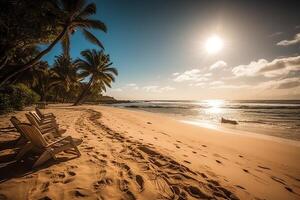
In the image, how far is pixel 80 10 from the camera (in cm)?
1270

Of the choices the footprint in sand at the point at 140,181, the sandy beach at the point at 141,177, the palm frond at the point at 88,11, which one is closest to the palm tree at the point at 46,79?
the palm frond at the point at 88,11

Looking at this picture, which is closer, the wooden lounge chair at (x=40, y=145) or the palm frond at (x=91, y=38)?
the wooden lounge chair at (x=40, y=145)

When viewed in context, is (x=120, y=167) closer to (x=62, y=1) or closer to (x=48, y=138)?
(x=48, y=138)

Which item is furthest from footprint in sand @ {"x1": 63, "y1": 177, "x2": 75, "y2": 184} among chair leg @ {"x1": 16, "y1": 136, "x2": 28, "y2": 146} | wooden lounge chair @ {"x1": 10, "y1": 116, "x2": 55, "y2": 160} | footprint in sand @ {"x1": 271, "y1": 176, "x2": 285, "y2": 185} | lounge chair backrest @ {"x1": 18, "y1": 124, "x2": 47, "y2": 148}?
footprint in sand @ {"x1": 271, "y1": 176, "x2": 285, "y2": 185}

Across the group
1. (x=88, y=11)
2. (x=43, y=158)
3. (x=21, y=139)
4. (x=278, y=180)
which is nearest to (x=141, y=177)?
(x=43, y=158)

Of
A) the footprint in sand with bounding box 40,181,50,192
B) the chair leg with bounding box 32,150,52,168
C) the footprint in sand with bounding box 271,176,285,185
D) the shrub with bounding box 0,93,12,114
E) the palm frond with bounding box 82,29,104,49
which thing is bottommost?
the footprint in sand with bounding box 271,176,285,185

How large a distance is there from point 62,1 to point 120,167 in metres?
13.9

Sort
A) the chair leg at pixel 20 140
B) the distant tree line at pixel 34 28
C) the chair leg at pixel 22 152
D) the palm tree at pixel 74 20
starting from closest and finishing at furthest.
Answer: the chair leg at pixel 22 152 < the chair leg at pixel 20 140 < the distant tree line at pixel 34 28 < the palm tree at pixel 74 20

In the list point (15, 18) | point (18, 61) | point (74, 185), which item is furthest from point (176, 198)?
point (18, 61)

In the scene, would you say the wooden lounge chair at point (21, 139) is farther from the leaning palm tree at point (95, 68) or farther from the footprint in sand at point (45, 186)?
the leaning palm tree at point (95, 68)

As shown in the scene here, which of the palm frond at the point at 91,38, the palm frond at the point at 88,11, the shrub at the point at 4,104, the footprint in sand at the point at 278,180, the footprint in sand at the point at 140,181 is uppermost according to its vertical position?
the palm frond at the point at 88,11

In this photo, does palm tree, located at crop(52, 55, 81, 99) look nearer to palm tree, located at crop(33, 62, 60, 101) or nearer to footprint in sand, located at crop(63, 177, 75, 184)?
palm tree, located at crop(33, 62, 60, 101)

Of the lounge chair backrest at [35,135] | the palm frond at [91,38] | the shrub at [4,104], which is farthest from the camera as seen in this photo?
the palm frond at [91,38]

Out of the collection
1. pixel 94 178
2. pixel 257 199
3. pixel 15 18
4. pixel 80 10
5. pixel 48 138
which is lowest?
pixel 257 199
